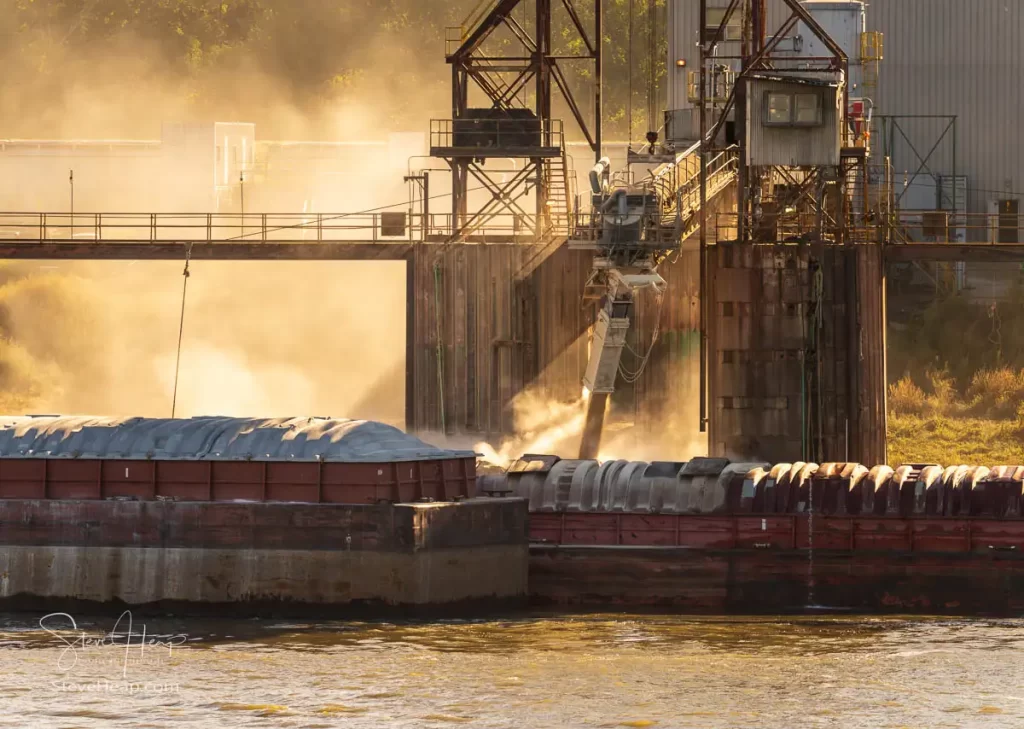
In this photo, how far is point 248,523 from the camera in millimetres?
44531

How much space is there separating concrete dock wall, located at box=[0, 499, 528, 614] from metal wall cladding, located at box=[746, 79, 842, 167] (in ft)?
56.0

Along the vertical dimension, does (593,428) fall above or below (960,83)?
below

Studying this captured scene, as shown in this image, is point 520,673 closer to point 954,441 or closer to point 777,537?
point 777,537

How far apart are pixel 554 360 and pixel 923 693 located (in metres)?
22.2

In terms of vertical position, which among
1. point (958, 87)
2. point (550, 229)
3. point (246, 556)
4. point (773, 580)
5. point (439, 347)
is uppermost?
point (958, 87)

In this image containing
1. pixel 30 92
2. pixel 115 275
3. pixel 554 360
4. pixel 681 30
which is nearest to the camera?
pixel 554 360

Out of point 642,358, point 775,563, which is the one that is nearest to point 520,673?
point 775,563

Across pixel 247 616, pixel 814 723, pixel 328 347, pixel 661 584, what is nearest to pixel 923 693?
pixel 814 723

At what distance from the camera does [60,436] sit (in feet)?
152

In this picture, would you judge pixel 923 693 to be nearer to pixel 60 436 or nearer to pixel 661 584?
pixel 661 584

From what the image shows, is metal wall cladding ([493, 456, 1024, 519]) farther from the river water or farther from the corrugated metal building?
the corrugated metal building

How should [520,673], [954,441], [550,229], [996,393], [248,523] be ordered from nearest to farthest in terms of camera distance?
[520,673] → [248,523] → [550,229] → [954,441] → [996,393]

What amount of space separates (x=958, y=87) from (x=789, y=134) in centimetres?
2341

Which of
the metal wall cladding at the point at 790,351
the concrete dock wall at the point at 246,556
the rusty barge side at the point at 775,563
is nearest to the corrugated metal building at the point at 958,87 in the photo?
the metal wall cladding at the point at 790,351
